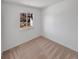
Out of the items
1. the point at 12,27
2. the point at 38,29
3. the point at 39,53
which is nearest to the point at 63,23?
the point at 39,53

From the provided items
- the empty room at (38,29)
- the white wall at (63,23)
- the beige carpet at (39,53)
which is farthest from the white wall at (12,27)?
the white wall at (63,23)

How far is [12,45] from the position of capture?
3414 mm

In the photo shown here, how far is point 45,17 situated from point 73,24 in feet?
7.47

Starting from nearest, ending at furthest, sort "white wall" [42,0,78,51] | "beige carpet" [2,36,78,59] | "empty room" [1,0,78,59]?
"beige carpet" [2,36,78,59], "empty room" [1,0,78,59], "white wall" [42,0,78,51]

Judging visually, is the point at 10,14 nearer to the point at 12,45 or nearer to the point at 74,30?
the point at 12,45

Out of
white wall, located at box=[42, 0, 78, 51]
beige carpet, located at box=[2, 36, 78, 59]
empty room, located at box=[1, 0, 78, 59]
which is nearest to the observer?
beige carpet, located at box=[2, 36, 78, 59]

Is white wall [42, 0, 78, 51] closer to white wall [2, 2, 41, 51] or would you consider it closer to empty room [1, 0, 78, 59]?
empty room [1, 0, 78, 59]

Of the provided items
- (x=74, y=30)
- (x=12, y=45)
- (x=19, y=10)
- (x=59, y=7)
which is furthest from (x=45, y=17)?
(x=12, y=45)

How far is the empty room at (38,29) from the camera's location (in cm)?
291

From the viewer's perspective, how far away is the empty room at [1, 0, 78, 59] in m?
2.91

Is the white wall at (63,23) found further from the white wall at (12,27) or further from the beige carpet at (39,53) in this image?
the white wall at (12,27)

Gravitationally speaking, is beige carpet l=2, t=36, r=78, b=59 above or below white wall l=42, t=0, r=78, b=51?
below

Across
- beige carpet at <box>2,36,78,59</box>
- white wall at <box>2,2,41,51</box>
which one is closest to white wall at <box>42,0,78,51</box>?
beige carpet at <box>2,36,78,59</box>

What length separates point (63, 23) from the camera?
12.2 ft
